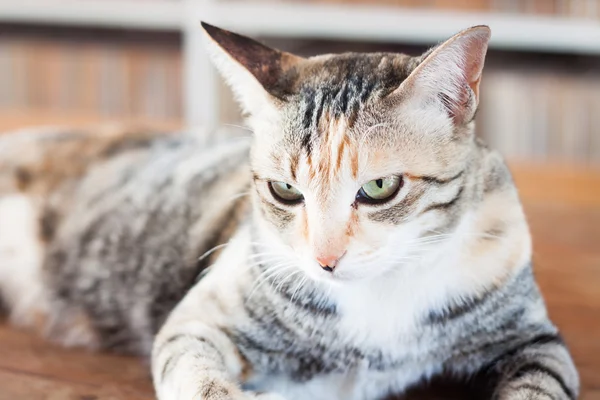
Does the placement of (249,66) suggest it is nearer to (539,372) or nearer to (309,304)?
(309,304)

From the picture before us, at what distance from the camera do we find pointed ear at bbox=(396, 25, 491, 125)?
0.81m

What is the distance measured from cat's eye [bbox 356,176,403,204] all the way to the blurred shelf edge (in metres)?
1.39

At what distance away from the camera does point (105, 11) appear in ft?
7.46

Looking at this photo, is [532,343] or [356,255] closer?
[356,255]

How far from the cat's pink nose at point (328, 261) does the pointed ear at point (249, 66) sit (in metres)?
0.21

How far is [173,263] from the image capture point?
4.01 feet

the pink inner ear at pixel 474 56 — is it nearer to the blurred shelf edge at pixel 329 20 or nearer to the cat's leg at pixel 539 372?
the cat's leg at pixel 539 372

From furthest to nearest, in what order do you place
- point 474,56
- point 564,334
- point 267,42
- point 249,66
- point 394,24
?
point 267,42 → point 394,24 → point 564,334 → point 249,66 → point 474,56

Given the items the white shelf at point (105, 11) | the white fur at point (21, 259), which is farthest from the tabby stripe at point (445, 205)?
the white shelf at point (105, 11)

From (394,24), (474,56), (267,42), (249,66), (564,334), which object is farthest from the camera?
(267,42)

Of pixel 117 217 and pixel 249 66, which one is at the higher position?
pixel 249 66

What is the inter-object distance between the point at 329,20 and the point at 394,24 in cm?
19

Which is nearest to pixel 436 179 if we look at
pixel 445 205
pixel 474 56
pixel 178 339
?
pixel 445 205

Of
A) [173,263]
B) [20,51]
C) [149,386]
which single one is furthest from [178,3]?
[149,386]
